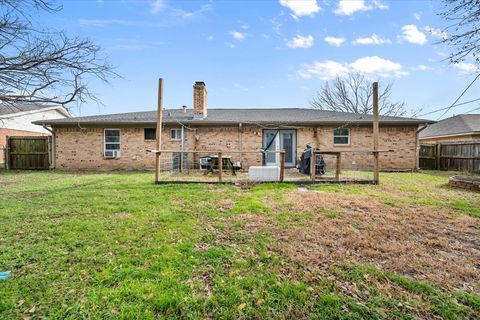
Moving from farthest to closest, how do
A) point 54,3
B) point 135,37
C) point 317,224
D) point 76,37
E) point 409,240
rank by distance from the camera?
point 135,37 < point 76,37 < point 54,3 < point 317,224 < point 409,240

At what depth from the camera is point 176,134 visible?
12500mm

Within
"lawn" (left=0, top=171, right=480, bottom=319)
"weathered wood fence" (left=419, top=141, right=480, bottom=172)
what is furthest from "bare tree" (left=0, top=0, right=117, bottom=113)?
"weathered wood fence" (left=419, top=141, right=480, bottom=172)

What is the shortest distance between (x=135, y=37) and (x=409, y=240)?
365 inches

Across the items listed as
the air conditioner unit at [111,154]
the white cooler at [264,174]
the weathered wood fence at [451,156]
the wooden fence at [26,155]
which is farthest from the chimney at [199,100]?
the weathered wood fence at [451,156]

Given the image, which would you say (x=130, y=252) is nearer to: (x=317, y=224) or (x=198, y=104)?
(x=317, y=224)

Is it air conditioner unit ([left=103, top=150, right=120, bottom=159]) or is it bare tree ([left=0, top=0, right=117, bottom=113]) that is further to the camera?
air conditioner unit ([left=103, top=150, right=120, bottom=159])

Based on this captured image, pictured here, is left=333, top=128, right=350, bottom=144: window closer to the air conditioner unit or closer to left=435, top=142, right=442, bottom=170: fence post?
left=435, top=142, right=442, bottom=170: fence post

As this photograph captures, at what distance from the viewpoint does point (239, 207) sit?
492 centimetres

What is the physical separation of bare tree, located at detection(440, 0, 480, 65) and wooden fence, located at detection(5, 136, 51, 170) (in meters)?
16.6

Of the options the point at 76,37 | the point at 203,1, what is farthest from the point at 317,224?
the point at 203,1

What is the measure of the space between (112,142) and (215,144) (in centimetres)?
529

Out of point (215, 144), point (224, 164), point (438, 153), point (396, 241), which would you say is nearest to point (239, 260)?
point (396, 241)

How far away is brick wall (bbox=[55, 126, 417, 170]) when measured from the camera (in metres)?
12.3

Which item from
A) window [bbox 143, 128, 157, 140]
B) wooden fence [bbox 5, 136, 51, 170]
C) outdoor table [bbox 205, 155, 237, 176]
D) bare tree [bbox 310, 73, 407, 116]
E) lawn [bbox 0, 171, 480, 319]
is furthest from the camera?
bare tree [bbox 310, 73, 407, 116]
